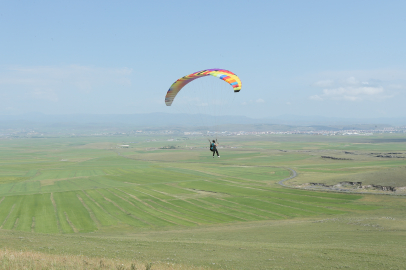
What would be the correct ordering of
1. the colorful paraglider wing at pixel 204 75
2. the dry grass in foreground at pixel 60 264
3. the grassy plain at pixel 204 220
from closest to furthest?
the dry grass in foreground at pixel 60 264
the grassy plain at pixel 204 220
the colorful paraglider wing at pixel 204 75

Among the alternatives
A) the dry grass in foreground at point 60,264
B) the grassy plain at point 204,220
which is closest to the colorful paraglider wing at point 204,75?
the grassy plain at point 204,220

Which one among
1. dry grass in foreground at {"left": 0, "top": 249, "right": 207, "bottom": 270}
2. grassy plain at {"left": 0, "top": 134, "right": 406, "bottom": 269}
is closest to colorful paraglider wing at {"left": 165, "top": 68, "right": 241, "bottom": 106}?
grassy plain at {"left": 0, "top": 134, "right": 406, "bottom": 269}

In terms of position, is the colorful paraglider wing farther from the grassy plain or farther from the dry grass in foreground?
the dry grass in foreground

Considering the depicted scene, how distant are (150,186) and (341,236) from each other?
44.4 meters

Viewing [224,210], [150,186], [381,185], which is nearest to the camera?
[224,210]

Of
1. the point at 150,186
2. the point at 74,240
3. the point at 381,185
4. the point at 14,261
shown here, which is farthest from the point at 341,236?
the point at 150,186

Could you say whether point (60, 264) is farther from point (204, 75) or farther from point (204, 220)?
point (204, 220)

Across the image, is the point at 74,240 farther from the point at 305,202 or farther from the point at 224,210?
the point at 305,202

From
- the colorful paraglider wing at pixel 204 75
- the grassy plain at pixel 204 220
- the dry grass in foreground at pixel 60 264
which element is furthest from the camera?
the colorful paraglider wing at pixel 204 75

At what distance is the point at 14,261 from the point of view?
13859 millimetres

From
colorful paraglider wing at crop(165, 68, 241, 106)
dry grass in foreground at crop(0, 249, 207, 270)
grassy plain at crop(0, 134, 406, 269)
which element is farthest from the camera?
colorful paraglider wing at crop(165, 68, 241, 106)

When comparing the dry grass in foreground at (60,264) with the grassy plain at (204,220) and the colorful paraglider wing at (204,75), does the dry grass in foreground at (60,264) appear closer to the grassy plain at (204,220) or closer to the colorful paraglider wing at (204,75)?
the grassy plain at (204,220)

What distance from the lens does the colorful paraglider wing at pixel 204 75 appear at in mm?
29195

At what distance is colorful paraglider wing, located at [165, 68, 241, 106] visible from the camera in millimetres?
29195
